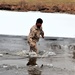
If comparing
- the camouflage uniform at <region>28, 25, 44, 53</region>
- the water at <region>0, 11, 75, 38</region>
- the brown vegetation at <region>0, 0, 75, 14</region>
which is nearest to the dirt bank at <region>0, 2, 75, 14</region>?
the brown vegetation at <region>0, 0, 75, 14</region>

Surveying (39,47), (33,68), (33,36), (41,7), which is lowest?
(33,68)

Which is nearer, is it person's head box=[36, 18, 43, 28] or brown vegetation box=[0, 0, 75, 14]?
person's head box=[36, 18, 43, 28]

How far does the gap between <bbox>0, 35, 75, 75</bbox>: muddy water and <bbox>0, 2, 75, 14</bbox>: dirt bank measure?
34.6ft

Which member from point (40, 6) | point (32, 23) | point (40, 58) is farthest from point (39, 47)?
point (40, 6)

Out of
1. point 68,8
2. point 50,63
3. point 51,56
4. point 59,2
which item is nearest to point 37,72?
point 50,63

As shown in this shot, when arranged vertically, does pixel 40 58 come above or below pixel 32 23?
below

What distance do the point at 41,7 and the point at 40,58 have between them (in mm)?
17191

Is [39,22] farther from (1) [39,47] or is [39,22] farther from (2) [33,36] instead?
(1) [39,47]

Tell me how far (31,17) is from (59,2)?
7881mm

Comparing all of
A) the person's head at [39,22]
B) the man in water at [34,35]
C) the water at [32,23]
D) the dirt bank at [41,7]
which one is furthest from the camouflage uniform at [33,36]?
the dirt bank at [41,7]

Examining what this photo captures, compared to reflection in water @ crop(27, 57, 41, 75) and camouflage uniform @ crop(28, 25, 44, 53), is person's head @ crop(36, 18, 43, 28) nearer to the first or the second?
camouflage uniform @ crop(28, 25, 44, 53)

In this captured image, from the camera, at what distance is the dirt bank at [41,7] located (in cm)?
3102

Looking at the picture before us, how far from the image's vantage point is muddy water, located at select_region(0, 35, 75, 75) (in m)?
12.1

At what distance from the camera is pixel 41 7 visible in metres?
31.5
